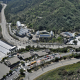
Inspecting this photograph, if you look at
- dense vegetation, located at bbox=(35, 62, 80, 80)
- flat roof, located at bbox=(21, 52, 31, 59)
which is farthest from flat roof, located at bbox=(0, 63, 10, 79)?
dense vegetation, located at bbox=(35, 62, 80, 80)

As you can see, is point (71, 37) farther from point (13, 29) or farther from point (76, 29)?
point (13, 29)

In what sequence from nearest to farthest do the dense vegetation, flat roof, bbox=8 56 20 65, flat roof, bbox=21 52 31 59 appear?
Answer: the dense vegetation < flat roof, bbox=8 56 20 65 < flat roof, bbox=21 52 31 59

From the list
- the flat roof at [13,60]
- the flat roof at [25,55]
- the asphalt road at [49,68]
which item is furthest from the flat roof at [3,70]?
the flat roof at [25,55]

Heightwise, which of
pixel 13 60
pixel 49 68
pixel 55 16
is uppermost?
pixel 55 16

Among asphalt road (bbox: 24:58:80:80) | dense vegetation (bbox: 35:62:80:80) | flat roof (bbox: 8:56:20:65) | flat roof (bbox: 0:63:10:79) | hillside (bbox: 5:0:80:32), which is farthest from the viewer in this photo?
hillside (bbox: 5:0:80:32)

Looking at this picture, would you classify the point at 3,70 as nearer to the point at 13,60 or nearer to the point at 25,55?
the point at 13,60

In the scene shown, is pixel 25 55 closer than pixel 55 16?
Yes

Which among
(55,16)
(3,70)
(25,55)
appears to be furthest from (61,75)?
(55,16)

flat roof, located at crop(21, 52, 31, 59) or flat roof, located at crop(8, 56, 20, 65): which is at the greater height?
flat roof, located at crop(21, 52, 31, 59)

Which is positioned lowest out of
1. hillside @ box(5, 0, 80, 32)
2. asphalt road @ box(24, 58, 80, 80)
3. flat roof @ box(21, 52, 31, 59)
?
asphalt road @ box(24, 58, 80, 80)

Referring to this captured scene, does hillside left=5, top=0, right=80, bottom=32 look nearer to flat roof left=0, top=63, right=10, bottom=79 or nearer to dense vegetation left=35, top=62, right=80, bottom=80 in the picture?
dense vegetation left=35, top=62, right=80, bottom=80

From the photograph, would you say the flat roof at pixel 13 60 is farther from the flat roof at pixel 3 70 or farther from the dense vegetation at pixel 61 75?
the dense vegetation at pixel 61 75
